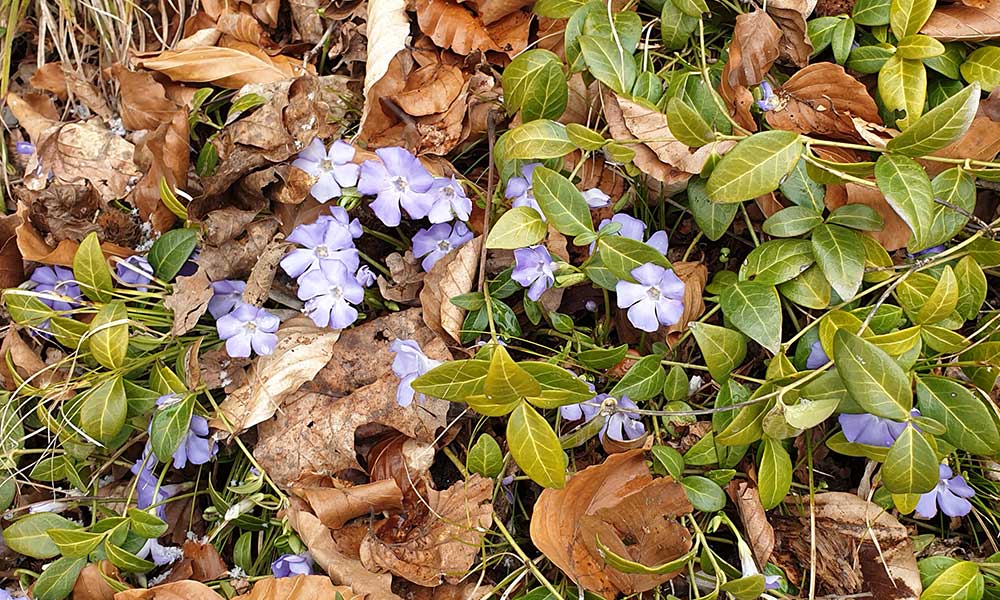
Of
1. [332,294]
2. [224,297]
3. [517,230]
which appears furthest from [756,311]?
[224,297]

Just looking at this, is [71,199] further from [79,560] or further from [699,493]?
[699,493]

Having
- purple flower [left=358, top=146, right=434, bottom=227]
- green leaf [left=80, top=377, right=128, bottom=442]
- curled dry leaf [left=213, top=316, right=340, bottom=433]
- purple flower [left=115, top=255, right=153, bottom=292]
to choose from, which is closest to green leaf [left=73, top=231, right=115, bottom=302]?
purple flower [left=115, top=255, right=153, bottom=292]

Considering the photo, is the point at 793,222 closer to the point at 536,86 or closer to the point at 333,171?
the point at 536,86

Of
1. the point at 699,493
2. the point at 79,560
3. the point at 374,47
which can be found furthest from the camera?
the point at 374,47

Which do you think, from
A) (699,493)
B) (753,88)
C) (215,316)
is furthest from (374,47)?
(699,493)

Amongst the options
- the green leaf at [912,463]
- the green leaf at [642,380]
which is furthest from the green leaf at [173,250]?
the green leaf at [912,463]

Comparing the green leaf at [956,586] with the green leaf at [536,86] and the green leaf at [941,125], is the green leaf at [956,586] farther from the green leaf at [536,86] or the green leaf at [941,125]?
the green leaf at [536,86]
